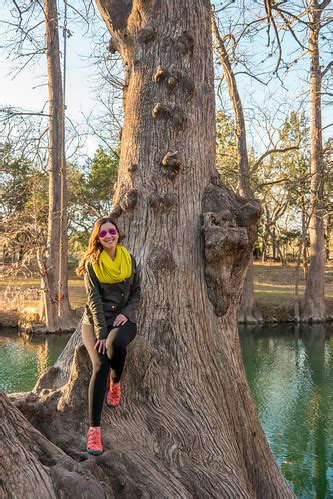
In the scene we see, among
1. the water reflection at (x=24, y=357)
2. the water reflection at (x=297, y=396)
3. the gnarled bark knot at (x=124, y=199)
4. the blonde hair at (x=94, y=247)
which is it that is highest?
the gnarled bark knot at (x=124, y=199)

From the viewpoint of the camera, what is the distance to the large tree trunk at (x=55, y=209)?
44.0ft

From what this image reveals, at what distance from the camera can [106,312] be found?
→ 315 cm

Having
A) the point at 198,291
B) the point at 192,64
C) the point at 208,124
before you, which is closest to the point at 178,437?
the point at 198,291

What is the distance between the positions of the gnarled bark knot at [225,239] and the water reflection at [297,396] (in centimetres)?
301

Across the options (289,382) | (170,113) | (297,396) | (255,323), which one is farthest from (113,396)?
(255,323)

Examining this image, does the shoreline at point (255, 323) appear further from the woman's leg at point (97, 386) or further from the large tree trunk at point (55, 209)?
the woman's leg at point (97, 386)

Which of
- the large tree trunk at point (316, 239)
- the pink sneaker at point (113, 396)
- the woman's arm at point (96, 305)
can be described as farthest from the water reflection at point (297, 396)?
the woman's arm at point (96, 305)

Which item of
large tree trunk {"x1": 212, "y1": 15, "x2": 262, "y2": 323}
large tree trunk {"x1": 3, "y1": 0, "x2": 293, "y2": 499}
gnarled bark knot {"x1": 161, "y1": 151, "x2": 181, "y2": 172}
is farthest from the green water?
gnarled bark knot {"x1": 161, "y1": 151, "x2": 181, "y2": 172}

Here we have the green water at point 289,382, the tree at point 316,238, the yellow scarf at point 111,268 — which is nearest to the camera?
the yellow scarf at point 111,268

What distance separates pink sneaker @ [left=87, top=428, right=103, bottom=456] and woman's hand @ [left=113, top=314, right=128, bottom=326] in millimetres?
613

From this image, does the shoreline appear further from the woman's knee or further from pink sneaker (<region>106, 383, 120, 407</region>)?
the woman's knee

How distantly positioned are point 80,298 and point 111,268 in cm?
1380

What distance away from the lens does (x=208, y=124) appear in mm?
4055

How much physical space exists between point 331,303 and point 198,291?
16097 millimetres
